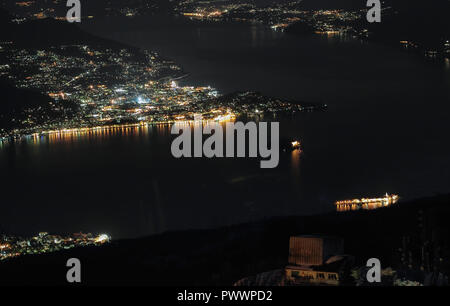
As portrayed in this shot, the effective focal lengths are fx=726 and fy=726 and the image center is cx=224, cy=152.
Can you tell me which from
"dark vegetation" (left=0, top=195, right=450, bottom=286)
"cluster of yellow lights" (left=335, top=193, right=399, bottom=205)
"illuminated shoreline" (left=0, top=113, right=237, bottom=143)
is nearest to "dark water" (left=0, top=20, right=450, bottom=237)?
"cluster of yellow lights" (left=335, top=193, right=399, bottom=205)

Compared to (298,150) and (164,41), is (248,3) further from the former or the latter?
(298,150)

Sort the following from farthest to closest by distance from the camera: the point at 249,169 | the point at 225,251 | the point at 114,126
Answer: the point at 114,126, the point at 249,169, the point at 225,251

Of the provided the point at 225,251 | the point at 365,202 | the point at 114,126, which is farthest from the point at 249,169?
the point at 225,251

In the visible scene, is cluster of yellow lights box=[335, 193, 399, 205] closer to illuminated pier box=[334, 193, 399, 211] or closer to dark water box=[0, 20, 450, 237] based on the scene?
illuminated pier box=[334, 193, 399, 211]

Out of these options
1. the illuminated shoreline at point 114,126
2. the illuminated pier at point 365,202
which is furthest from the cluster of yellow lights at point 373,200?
the illuminated shoreline at point 114,126

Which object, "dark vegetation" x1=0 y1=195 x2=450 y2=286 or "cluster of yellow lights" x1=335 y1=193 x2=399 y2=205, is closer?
"dark vegetation" x1=0 y1=195 x2=450 y2=286

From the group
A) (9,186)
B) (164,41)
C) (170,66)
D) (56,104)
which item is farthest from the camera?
(164,41)

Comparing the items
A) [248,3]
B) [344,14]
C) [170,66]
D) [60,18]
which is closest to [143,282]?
[170,66]

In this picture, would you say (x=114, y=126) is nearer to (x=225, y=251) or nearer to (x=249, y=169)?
(x=249, y=169)
